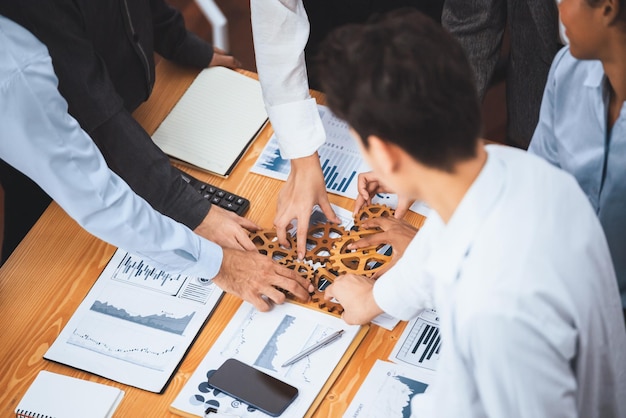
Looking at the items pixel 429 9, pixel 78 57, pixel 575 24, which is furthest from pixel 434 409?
pixel 429 9

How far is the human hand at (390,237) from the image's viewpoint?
159 cm

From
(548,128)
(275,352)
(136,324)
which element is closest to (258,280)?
(275,352)

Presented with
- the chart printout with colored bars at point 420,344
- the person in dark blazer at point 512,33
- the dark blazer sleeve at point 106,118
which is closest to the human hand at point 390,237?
the chart printout with colored bars at point 420,344

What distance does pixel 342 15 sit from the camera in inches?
83.4

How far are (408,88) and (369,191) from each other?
0.74 meters

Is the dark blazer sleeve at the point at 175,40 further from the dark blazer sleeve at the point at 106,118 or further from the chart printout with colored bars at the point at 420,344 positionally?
the chart printout with colored bars at the point at 420,344

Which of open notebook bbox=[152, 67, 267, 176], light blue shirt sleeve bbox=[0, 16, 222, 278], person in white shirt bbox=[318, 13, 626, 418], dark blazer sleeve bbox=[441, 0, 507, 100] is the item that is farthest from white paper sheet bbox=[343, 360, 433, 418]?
dark blazer sleeve bbox=[441, 0, 507, 100]

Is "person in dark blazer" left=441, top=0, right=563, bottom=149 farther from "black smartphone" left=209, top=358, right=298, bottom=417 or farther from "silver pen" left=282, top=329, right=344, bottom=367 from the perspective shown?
"black smartphone" left=209, top=358, right=298, bottom=417

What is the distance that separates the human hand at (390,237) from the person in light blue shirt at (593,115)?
0.31 meters

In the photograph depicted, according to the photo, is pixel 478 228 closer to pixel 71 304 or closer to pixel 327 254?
pixel 327 254

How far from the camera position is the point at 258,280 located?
61.2 inches

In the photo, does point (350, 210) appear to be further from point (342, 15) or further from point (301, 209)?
point (342, 15)

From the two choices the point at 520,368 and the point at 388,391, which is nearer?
the point at 520,368

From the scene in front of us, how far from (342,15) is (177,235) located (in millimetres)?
880
